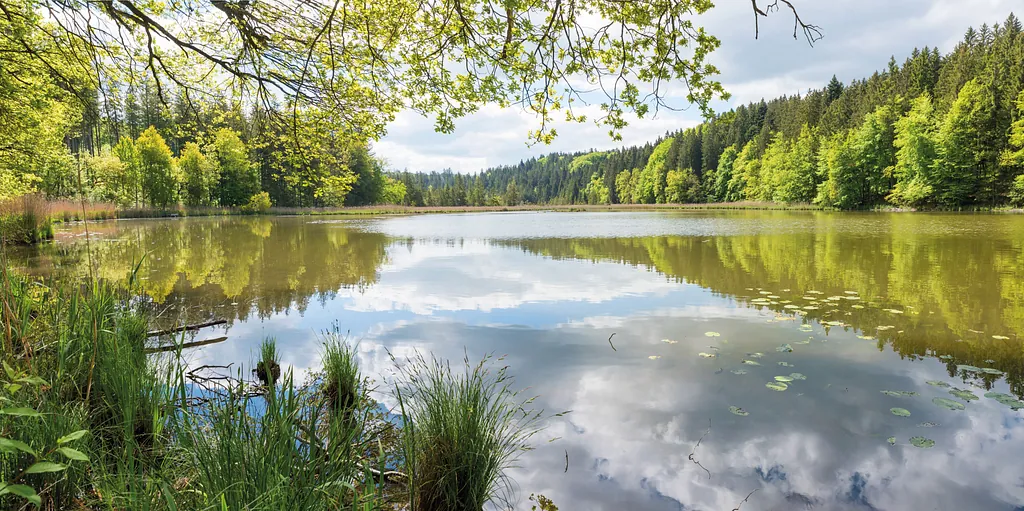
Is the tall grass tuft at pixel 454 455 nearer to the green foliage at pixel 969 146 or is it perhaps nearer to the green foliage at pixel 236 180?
the green foliage at pixel 969 146

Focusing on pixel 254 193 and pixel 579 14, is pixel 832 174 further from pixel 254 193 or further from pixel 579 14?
pixel 254 193

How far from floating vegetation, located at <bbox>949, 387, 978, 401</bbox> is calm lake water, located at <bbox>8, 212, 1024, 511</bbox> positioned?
0.10 feet

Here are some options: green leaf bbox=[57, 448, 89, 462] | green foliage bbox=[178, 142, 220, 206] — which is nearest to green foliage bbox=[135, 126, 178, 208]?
green foliage bbox=[178, 142, 220, 206]

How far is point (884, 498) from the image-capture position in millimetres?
2914

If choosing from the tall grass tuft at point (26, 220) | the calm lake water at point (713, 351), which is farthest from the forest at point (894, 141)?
the tall grass tuft at point (26, 220)

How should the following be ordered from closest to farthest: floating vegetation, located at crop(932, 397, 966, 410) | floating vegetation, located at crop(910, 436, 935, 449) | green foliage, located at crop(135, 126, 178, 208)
→ 1. floating vegetation, located at crop(910, 436, 935, 449)
2. floating vegetation, located at crop(932, 397, 966, 410)
3. green foliage, located at crop(135, 126, 178, 208)

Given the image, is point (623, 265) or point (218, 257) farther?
point (218, 257)

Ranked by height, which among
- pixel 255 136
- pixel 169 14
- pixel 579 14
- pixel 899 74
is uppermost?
pixel 899 74

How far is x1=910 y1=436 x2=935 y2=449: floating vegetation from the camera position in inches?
135

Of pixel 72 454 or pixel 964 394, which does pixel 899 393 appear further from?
pixel 72 454

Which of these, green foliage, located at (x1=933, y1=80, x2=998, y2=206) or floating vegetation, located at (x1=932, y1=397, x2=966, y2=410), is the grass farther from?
green foliage, located at (x1=933, y1=80, x2=998, y2=206)

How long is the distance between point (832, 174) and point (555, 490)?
5534 cm

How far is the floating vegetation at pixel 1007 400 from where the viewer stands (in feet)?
13.0

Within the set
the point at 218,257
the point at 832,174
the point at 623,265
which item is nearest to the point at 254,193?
the point at 218,257
